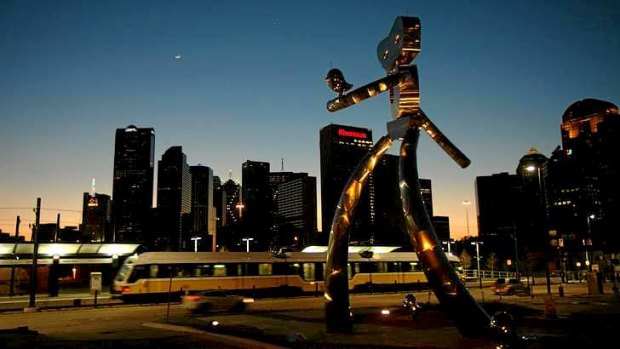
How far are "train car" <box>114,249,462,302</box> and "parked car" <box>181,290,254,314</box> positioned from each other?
8.06 ft

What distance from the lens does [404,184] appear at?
15414mm

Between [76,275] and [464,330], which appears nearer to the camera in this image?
[464,330]

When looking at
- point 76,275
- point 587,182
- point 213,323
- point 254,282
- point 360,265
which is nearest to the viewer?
point 213,323

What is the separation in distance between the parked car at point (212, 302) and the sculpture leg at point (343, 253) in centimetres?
1247

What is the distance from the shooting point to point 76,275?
2269 inches

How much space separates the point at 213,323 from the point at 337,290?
5.50 metres

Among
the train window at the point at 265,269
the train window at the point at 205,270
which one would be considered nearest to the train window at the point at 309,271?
the train window at the point at 265,269

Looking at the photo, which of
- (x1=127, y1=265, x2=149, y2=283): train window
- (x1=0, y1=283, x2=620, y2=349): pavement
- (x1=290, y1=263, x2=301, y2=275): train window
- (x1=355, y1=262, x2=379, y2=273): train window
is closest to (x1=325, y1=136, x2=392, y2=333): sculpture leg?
(x1=0, y1=283, x2=620, y2=349): pavement

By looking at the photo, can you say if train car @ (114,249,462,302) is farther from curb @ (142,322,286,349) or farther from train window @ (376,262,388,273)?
curb @ (142,322,286,349)

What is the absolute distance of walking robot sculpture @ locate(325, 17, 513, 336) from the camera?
1389 centimetres

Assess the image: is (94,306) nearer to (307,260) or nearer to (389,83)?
(307,260)

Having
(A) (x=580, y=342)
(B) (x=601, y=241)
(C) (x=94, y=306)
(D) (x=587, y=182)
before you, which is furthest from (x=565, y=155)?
(A) (x=580, y=342)

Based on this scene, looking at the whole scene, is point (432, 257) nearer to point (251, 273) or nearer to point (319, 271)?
point (251, 273)

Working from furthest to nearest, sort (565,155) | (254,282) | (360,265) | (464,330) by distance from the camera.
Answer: (565,155)
(360,265)
(254,282)
(464,330)
